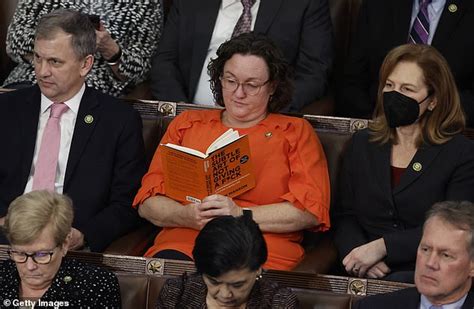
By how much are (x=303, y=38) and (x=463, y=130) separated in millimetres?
838

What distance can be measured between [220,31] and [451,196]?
1319mm

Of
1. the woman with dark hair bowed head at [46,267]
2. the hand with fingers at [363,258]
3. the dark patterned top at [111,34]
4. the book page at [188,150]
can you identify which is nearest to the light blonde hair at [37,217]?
the woman with dark hair bowed head at [46,267]

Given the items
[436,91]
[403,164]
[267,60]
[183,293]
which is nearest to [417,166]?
[403,164]

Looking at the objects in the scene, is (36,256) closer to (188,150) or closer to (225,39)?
(188,150)

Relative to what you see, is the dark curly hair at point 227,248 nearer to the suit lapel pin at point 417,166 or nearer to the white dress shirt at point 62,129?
the suit lapel pin at point 417,166

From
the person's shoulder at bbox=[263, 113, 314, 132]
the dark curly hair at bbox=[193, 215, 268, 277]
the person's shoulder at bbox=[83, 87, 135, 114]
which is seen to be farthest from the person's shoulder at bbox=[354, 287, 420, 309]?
the person's shoulder at bbox=[83, 87, 135, 114]

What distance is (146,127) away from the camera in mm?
3947

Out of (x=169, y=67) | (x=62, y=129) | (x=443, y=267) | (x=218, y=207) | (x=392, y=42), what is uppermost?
(x=392, y=42)

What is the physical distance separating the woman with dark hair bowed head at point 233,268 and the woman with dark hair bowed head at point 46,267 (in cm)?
28

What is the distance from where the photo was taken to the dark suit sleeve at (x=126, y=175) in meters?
3.73

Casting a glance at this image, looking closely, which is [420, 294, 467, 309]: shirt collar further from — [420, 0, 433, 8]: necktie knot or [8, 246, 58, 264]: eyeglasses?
[420, 0, 433, 8]: necktie knot

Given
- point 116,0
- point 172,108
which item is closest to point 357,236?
point 172,108

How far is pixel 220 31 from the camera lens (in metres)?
4.45

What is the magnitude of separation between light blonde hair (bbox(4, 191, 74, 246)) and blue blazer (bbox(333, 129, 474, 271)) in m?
0.98
